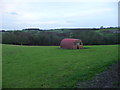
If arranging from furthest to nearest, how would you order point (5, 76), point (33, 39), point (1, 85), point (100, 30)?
1. point (100, 30)
2. point (33, 39)
3. point (5, 76)
4. point (1, 85)

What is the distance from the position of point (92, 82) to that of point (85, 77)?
493 millimetres

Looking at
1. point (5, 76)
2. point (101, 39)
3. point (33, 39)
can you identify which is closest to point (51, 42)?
point (33, 39)

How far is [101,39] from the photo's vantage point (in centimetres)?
2433

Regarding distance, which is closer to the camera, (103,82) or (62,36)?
(103,82)

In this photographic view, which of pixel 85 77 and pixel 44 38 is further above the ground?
pixel 44 38

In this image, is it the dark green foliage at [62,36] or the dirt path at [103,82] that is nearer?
the dirt path at [103,82]

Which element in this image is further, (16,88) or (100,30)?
(100,30)

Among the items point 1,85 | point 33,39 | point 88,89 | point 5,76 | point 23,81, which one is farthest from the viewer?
point 33,39

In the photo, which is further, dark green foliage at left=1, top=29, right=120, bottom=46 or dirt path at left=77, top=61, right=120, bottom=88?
dark green foliage at left=1, top=29, right=120, bottom=46

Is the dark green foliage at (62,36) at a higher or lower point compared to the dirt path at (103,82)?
higher

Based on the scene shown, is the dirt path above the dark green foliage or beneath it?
beneath

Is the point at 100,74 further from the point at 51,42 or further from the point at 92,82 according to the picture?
the point at 51,42

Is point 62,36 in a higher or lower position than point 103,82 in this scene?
higher

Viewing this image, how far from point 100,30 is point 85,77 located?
72.2 ft
